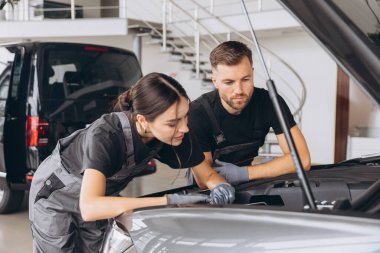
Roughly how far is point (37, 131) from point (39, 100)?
292 mm

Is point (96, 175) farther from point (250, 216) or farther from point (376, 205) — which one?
point (376, 205)

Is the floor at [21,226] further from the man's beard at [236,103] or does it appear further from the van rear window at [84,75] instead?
the van rear window at [84,75]

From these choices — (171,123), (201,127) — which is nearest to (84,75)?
(201,127)

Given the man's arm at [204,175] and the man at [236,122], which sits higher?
the man at [236,122]

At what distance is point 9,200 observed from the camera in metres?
4.76

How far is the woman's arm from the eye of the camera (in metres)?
1.50

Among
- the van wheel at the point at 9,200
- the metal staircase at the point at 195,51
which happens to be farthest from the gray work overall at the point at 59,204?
Result: the metal staircase at the point at 195,51

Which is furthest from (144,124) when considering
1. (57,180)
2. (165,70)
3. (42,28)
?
(165,70)

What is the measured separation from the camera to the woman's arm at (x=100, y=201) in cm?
150

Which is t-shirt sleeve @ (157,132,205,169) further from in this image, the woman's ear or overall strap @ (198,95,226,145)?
overall strap @ (198,95,226,145)

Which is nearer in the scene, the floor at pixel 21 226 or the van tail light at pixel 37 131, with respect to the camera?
the floor at pixel 21 226

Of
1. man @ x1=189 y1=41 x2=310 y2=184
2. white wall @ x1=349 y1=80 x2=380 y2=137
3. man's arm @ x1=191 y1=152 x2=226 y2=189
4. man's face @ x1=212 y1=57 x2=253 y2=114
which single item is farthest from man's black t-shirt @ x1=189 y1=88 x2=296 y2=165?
white wall @ x1=349 y1=80 x2=380 y2=137

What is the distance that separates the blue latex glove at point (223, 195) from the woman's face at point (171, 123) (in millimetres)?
252

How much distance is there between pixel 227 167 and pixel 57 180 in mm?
786
